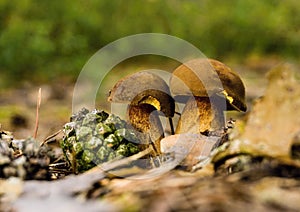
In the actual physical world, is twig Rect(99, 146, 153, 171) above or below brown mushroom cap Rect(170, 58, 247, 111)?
below

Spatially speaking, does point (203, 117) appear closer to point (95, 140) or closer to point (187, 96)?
point (187, 96)

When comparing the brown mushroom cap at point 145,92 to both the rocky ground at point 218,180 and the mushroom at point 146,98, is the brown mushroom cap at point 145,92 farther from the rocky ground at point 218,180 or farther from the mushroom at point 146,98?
the rocky ground at point 218,180

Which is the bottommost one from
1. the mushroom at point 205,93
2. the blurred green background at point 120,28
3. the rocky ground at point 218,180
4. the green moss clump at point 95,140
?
the rocky ground at point 218,180

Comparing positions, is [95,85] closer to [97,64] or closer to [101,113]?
[97,64]

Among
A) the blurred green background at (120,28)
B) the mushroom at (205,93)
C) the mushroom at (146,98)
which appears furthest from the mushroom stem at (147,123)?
the blurred green background at (120,28)

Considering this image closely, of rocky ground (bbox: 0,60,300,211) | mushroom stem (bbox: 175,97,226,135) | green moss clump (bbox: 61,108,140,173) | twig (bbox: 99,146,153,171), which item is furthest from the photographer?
mushroom stem (bbox: 175,97,226,135)

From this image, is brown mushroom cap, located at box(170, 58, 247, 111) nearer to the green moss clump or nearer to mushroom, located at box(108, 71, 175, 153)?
mushroom, located at box(108, 71, 175, 153)

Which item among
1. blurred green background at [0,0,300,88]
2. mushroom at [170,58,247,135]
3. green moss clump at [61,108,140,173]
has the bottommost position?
green moss clump at [61,108,140,173]

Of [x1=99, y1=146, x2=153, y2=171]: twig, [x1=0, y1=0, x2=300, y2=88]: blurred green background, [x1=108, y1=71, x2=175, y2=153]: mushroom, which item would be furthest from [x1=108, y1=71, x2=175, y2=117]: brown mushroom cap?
[x1=0, y1=0, x2=300, y2=88]: blurred green background
